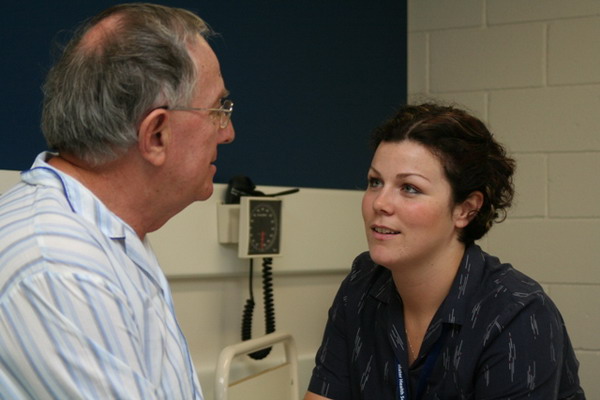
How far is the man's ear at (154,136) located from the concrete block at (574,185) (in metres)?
1.99

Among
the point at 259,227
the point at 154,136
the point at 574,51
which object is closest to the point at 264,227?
the point at 259,227

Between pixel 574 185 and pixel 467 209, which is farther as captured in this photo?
pixel 574 185

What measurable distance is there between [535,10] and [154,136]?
6.93ft

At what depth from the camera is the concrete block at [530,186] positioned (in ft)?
9.66

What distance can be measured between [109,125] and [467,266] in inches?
40.5

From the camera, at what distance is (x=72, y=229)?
1.09m

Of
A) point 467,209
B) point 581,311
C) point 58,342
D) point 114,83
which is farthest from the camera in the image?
point 581,311

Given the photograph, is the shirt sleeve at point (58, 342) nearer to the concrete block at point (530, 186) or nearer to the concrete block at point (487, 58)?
the concrete block at point (530, 186)

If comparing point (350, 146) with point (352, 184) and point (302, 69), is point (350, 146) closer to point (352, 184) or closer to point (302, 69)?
point (352, 184)

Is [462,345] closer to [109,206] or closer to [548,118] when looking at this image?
[109,206]

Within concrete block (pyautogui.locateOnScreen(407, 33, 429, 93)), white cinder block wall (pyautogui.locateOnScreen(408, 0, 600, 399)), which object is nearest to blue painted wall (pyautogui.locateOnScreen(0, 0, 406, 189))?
concrete block (pyautogui.locateOnScreen(407, 33, 429, 93))

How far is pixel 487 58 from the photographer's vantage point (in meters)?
3.07

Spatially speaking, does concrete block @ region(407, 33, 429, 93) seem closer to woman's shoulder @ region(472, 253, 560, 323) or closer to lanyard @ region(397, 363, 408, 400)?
woman's shoulder @ region(472, 253, 560, 323)

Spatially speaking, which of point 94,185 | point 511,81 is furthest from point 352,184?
point 94,185
